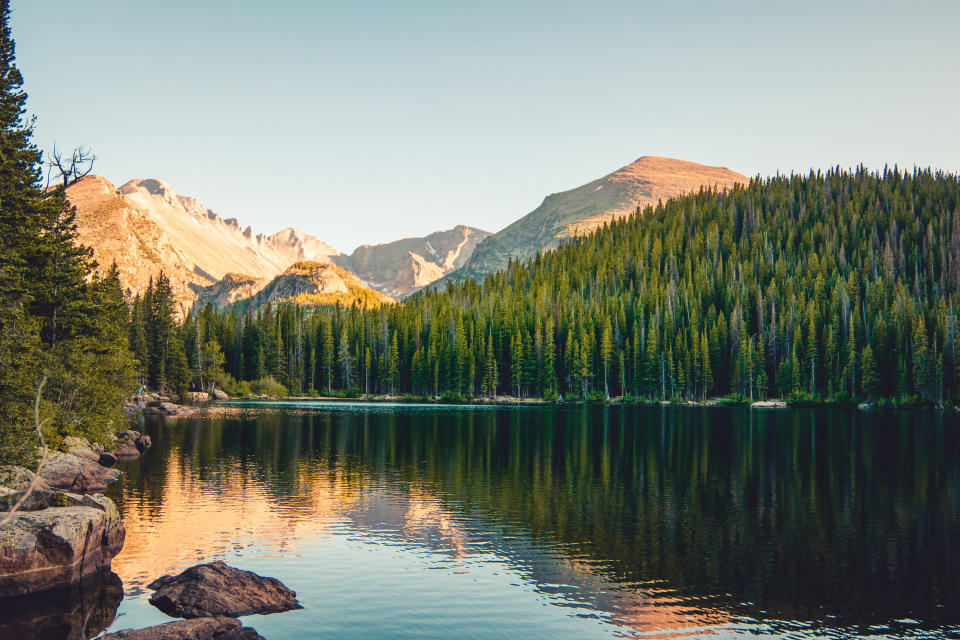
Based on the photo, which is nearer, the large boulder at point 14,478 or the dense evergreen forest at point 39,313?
the large boulder at point 14,478

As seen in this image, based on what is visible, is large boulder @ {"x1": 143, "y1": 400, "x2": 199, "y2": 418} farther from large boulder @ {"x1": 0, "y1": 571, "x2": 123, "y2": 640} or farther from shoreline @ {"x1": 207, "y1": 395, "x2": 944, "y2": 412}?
large boulder @ {"x1": 0, "y1": 571, "x2": 123, "y2": 640}

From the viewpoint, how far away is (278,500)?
42.2 m

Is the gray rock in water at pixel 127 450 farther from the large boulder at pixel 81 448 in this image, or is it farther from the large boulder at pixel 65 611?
the large boulder at pixel 65 611

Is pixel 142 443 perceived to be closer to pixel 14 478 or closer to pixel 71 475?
pixel 71 475

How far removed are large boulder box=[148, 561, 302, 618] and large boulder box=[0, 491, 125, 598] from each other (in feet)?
12.0

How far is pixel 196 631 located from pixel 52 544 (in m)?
10.1

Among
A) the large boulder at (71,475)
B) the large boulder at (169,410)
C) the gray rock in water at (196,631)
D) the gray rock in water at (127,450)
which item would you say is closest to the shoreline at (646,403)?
the large boulder at (169,410)

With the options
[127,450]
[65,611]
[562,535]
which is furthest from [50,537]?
[127,450]

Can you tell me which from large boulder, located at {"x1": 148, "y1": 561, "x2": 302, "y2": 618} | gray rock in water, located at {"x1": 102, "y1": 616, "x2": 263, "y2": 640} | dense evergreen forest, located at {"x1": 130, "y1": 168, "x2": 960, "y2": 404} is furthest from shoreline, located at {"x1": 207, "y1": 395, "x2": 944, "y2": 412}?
gray rock in water, located at {"x1": 102, "y1": 616, "x2": 263, "y2": 640}

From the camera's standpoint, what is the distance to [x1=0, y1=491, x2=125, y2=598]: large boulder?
81.6 feet

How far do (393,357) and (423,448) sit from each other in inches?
4285

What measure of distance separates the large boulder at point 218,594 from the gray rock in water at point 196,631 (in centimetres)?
200

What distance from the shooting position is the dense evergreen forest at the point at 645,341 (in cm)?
14438

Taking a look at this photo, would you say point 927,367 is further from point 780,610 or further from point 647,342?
point 780,610
